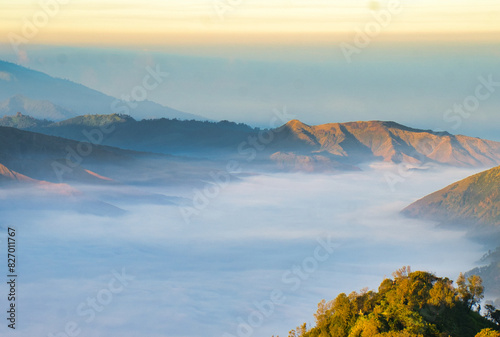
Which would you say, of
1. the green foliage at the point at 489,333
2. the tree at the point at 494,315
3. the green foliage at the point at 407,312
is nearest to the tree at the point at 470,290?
the green foliage at the point at 407,312

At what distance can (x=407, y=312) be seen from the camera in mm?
51281

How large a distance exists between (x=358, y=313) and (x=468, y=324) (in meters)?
8.24

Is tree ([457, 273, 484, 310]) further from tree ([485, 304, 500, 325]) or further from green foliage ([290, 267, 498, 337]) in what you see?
tree ([485, 304, 500, 325])

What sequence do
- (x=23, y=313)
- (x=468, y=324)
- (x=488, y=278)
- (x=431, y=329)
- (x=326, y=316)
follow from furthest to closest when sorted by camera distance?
(x=23, y=313)
(x=488, y=278)
(x=326, y=316)
(x=468, y=324)
(x=431, y=329)

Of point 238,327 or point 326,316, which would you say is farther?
point 238,327

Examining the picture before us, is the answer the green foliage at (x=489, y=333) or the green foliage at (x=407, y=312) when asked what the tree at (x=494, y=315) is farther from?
the green foliage at (x=489, y=333)

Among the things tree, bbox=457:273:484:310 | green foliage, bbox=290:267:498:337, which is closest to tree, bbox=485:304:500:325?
green foliage, bbox=290:267:498:337

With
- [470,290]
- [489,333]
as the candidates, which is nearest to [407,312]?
[489,333]

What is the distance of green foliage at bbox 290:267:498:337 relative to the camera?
50.1 meters

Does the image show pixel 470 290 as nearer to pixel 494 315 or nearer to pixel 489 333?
pixel 494 315

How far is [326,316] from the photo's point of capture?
194 feet

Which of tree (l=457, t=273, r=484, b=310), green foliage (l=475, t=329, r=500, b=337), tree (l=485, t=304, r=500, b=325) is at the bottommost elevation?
green foliage (l=475, t=329, r=500, b=337)

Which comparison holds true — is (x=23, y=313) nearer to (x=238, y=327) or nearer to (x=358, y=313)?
(x=238, y=327)

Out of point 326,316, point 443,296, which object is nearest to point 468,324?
point 443,296
